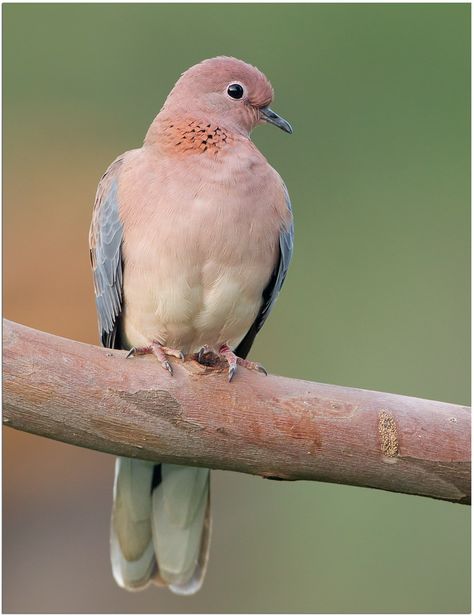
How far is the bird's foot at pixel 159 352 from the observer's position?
2.08 metres

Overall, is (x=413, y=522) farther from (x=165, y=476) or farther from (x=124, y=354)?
(x=124, y=354)

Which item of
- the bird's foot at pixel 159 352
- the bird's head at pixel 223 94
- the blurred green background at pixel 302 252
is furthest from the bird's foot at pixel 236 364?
the blurred green background at pixel 302 252

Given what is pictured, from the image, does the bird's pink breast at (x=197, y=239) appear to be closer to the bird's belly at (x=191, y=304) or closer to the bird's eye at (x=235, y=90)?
the bird's belly at (x=191, y=304)

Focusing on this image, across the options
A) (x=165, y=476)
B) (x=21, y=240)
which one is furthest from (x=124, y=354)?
(x=21, y=240)

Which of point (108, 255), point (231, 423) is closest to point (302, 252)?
point (108, 255)

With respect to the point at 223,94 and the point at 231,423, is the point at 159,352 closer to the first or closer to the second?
the point at 231,423

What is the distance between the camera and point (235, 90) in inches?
97.9

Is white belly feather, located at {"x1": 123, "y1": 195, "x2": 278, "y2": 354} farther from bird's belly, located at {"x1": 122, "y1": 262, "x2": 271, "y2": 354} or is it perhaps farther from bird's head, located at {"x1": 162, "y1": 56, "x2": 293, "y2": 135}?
bird's head, located at {"x1": 162, "y1": 56, "x2": 293, "y2": 135}

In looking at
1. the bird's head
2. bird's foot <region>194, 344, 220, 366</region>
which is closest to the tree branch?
bird's foot <region>194, 344, 220, 366</region>

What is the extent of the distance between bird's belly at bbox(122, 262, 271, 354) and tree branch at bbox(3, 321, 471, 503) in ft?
0.98

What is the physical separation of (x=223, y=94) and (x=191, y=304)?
589 millimetres

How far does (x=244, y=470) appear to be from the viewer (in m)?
2.01

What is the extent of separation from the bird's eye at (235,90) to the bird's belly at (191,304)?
50 centimetres

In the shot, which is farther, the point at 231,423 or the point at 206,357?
the point at 206,357
